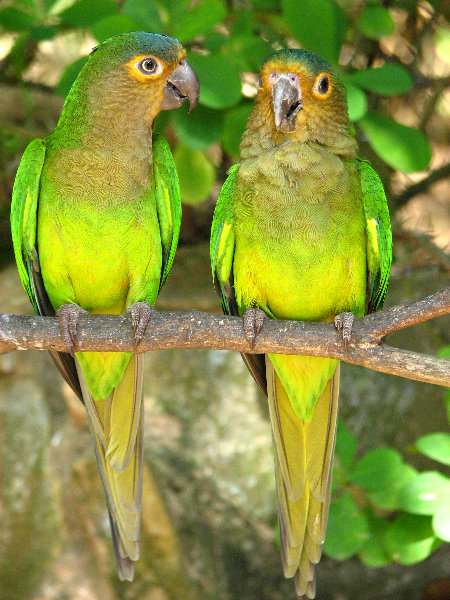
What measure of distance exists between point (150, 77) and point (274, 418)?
1.21 metres

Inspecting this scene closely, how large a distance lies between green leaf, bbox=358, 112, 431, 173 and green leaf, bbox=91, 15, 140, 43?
3.21ft

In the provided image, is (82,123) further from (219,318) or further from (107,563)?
(107,563)

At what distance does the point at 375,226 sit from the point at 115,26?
123 centimetres

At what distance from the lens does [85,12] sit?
2.98 metres

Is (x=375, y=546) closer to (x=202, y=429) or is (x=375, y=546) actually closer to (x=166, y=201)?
(x=202, y=429)

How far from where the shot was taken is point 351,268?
7.80 ft

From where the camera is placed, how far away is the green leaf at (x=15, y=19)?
9.92 feet

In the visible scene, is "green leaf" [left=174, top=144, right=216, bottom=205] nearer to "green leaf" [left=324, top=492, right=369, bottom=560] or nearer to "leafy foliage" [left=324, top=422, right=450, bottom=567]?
"leafy foliage" [left=324, top=422, right=450, bottom=567]

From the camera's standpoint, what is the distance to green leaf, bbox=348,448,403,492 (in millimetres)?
2852

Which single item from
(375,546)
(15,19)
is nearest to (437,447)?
(375,546)

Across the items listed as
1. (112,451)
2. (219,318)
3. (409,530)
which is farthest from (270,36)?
(409,530)

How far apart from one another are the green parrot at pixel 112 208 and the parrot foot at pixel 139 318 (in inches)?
0.7

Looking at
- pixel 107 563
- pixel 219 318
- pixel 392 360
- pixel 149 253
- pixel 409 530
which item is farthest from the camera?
pixel 107 563

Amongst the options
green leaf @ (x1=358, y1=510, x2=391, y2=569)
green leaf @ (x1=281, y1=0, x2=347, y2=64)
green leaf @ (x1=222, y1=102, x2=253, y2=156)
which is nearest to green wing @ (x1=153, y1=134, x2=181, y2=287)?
green leaf @ (x1=222, y1=102, x2=253, y2=156)
